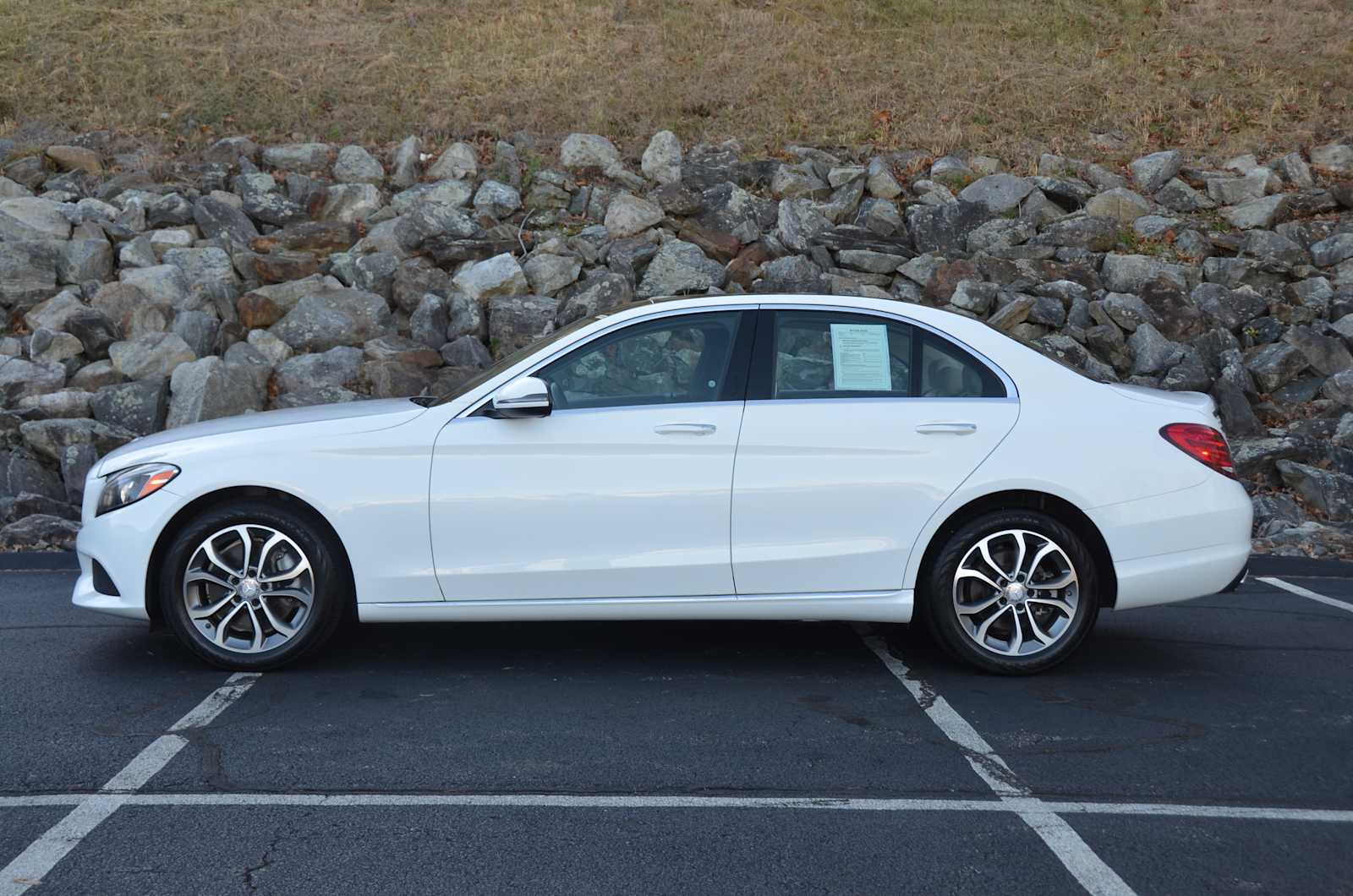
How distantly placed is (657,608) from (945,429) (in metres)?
1.51

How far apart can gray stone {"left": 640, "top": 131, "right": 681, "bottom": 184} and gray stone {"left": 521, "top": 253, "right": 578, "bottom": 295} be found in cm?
279

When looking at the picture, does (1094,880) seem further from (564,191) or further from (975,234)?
(564,191)

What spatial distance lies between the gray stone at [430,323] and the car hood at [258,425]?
714 cm

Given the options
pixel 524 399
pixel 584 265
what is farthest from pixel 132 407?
pixel 524 399

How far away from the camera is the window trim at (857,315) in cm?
574

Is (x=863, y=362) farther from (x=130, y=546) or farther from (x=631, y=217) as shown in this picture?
(x=631, y=217)

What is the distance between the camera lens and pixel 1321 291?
1422 centimetres

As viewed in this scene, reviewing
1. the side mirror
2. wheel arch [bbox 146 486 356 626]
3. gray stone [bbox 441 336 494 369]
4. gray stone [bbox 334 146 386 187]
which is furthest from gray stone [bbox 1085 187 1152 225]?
wheel arch [bbox 146 486 356 626]

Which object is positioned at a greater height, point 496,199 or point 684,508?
point 496,199

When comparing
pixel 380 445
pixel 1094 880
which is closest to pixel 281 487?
pixel 380 445

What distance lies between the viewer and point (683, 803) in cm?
431

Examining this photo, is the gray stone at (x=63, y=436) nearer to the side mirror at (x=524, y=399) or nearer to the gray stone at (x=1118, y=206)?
the side mirror at (x=524, y=399)

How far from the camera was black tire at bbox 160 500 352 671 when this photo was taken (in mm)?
5570

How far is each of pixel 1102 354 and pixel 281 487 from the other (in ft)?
33.4
